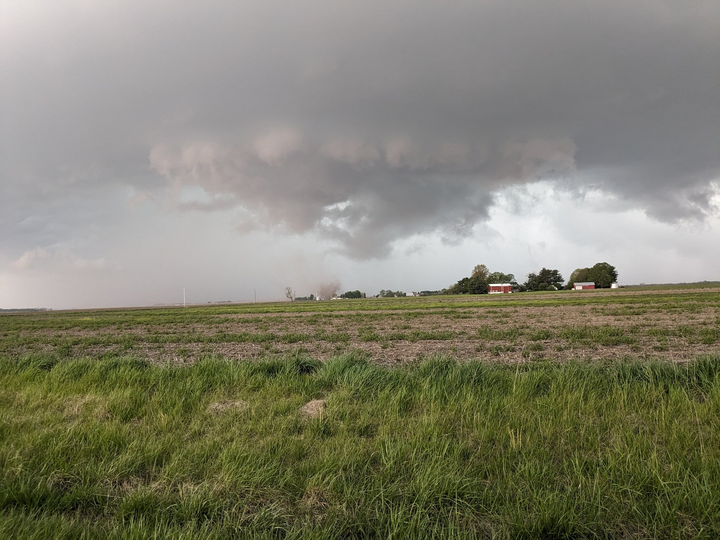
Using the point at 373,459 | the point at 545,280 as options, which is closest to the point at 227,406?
the point at 373,459

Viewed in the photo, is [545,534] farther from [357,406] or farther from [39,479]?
[39,479]

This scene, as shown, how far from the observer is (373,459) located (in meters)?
4.11

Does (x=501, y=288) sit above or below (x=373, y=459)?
below

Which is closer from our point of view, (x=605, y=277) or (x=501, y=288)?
(x=501, y=288)

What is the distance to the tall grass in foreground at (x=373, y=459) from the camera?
3.02 metres

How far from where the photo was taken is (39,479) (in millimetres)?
3701

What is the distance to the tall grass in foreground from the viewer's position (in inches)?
119

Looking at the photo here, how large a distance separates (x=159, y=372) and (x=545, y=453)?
7401mm

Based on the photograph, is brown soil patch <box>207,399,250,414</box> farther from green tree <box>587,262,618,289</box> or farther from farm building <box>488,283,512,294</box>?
green tree <box>587,262,618,289</box>

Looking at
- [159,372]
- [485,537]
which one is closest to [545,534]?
[485,537]

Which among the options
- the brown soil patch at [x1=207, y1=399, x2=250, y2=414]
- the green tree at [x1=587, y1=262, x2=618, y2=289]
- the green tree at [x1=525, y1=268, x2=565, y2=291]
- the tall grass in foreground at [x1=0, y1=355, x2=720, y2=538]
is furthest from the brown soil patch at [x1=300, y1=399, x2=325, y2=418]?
the green tree at [x1=587, y1=262, x2=618, y2=289]

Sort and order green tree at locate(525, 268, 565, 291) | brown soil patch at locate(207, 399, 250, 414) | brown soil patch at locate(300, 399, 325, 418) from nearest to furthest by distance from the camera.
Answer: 1. brown soil patch at locate(300, 399, 325, 418)
2. brown soil patch at locate(207, 399, 250, 414)
3. green tree at locate(525, 268, 565, 291)

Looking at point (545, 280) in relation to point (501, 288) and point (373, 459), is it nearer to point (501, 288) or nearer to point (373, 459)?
point (501, 288)

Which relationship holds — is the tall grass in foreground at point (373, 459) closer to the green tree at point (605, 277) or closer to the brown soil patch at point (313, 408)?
the brown soil patch at point (313, 408)
